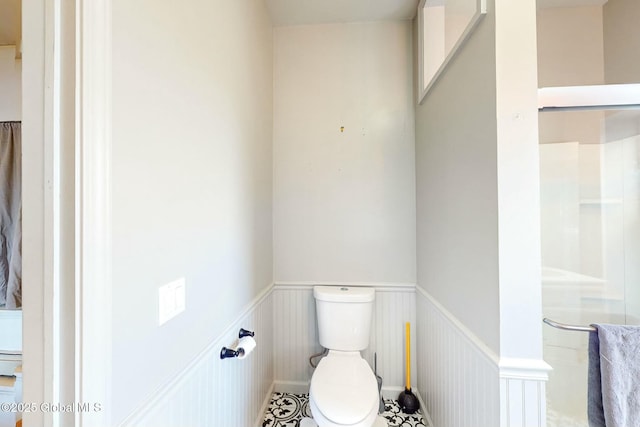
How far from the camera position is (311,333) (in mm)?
2018

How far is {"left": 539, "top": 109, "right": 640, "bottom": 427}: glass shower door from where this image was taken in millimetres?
1300

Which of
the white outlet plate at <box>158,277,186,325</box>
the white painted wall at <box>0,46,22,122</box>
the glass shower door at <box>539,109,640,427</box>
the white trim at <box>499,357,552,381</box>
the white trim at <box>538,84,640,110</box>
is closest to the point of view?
the white outlet plate at <box>158,277,186,325</box>

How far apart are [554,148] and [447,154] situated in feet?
1.53

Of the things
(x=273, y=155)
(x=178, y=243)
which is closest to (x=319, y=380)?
(x=178, y=243)

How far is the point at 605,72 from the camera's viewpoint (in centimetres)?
174

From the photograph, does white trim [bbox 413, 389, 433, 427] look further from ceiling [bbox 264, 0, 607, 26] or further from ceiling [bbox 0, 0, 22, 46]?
ceiling [bbox 0, 0, 22, 46]

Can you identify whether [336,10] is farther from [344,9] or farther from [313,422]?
[313,422]

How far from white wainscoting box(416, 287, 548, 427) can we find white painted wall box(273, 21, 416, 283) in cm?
47

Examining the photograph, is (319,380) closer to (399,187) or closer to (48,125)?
(399,187)

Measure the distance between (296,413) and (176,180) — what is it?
169 centimetres

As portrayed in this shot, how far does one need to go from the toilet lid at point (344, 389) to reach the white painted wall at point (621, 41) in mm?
2191

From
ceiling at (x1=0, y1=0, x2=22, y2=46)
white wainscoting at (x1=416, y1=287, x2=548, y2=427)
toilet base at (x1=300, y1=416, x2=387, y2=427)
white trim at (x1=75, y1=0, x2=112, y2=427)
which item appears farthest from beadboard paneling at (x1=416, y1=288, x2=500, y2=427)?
ceiling at (x1=0, y1=0, x2=22, y2=46)

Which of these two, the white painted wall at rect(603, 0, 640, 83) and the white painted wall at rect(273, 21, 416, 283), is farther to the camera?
the white painted wall at rect(273, 21, 416, 283)

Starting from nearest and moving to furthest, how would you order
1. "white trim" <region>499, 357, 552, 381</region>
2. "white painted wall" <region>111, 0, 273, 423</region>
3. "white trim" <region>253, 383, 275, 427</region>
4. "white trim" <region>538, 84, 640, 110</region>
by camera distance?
"white painted wall" <region>111, 0, 273, 423</region> < "white trim" <region>499, 357, 552, 381</region> < "white trim" <region>538, 84, 640, 110</region> < "white trim" <region>253, 383, 275, 427</region>
